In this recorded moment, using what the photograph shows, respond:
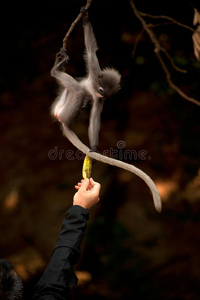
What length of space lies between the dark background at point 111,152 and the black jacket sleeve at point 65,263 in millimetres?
2519

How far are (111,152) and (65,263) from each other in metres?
2.96

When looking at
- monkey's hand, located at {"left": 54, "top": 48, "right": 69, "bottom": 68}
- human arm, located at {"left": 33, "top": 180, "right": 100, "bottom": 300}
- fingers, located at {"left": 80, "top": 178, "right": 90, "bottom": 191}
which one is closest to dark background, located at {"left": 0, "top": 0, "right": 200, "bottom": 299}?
monkey's hand, located at {"left": 54, "top": 48, "right": 69, "bottom": 68}

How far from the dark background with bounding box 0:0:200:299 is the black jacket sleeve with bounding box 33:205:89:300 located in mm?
2519

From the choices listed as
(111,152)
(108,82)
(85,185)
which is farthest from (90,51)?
(111,152)

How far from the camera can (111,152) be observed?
402 cm

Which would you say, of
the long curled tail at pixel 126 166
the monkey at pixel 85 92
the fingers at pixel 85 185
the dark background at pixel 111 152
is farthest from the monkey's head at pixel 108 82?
the dark background at pixel 111 152

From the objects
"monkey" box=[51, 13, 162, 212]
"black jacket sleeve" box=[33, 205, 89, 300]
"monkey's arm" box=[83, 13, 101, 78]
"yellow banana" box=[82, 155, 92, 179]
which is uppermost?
"monkey's arm" box=[83, 13, 101, 78]

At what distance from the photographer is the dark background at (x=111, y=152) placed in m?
3.60

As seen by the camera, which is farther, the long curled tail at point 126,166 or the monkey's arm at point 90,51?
the monkey's arm at point 90,51

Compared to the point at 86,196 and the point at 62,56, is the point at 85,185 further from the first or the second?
the point at 62,56

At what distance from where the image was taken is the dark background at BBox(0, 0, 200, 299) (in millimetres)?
3600

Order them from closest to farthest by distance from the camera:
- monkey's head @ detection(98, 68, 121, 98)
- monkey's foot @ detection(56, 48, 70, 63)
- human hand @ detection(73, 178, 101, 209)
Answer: human hand @ detection(73, 178, 101, 209) → monkey's foot @ detection(56, 48, 70, 63) → monkey's head @ detection(98, 68, 121, 98)

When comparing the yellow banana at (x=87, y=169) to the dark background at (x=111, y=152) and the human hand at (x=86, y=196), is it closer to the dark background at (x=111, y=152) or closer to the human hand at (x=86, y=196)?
the human hand at (x=86, y=196)

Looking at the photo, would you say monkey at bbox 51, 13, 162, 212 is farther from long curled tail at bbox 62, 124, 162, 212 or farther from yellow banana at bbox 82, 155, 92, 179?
yellow banana at bbox 82, 155, 92, 179
